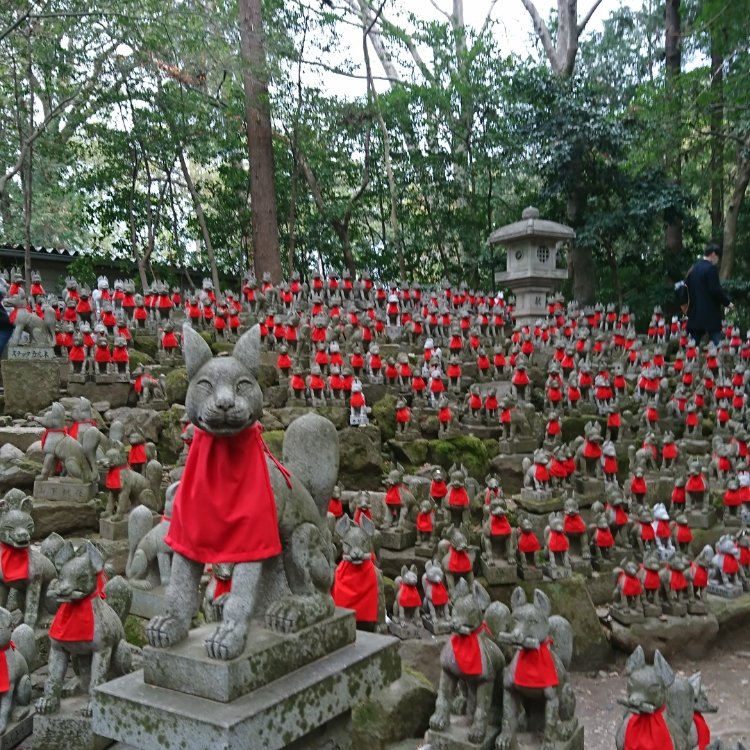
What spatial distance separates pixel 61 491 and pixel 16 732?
10.1 ft

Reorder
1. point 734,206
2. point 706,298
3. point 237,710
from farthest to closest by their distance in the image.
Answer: point 734,206, point 706,298, point 237,710

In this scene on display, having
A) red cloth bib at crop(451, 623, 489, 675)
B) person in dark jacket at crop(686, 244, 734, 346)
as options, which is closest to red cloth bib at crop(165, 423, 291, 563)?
red cloth bib at crop(451, 623, 489, 675)

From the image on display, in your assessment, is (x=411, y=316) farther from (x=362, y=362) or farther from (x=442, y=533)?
(x=442, y=533)

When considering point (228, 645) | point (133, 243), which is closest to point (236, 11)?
point (133, 243)

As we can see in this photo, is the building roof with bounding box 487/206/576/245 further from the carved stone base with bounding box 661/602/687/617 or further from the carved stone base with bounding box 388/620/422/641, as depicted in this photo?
the carved stone base with bounding box 388/620/422/641

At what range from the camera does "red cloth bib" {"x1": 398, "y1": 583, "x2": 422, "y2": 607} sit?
5875 millimetres

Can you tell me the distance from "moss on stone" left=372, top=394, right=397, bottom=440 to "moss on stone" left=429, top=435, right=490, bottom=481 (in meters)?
0.66

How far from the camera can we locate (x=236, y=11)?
14.6 meters

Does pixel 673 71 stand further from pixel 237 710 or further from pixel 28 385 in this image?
pixel 237 710

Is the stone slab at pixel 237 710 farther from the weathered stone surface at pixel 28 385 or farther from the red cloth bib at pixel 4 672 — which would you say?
the weathered stone surface at pixel 28 385

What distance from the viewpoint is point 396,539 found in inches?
279

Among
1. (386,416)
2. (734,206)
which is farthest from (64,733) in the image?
(734,206)

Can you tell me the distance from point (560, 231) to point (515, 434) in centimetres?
583

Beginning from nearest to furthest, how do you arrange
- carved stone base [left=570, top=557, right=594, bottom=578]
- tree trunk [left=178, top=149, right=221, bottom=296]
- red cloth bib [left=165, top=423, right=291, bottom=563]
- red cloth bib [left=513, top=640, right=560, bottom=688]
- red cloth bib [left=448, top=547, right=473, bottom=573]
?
red cloth bib [left=165, top=423, right=291, bottom=563], red cloth bib [left=513, top=640, right=560, bottom=688], red cloth bib [left=448, top=547, right=473, bottom=573], carved stone base [left=570, top=557, right=594, bottom=578], tree trunk [left=178, top=149, right=221, bottom=296]
